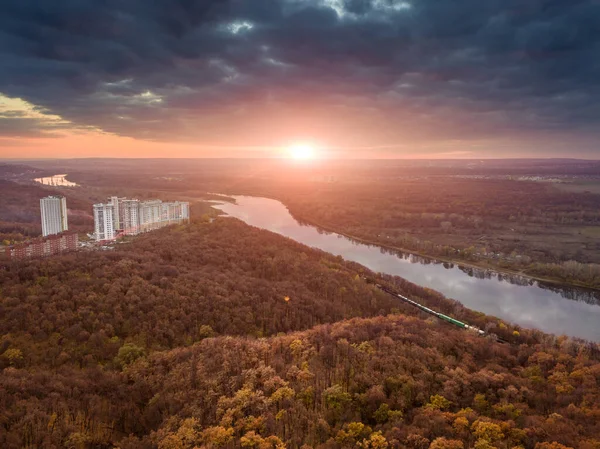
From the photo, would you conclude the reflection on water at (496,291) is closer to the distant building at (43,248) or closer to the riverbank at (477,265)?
the riverbank at (477,265)

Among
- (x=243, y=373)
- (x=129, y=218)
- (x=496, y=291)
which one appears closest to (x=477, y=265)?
(x=496, y=291)

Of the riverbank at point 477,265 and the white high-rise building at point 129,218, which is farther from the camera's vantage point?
the white high-rise building at point 129,218

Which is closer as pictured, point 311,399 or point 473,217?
point 311,399

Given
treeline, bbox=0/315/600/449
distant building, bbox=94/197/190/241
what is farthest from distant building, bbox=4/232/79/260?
treeline, bbox=0/315/600/449

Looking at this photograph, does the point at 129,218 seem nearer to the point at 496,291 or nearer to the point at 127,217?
the point at 127,217

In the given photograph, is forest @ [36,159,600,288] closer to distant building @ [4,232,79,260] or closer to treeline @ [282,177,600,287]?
treeline @ [282,177,600,287]

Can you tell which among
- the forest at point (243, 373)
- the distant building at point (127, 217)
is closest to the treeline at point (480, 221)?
the forest at point (243, 373)
